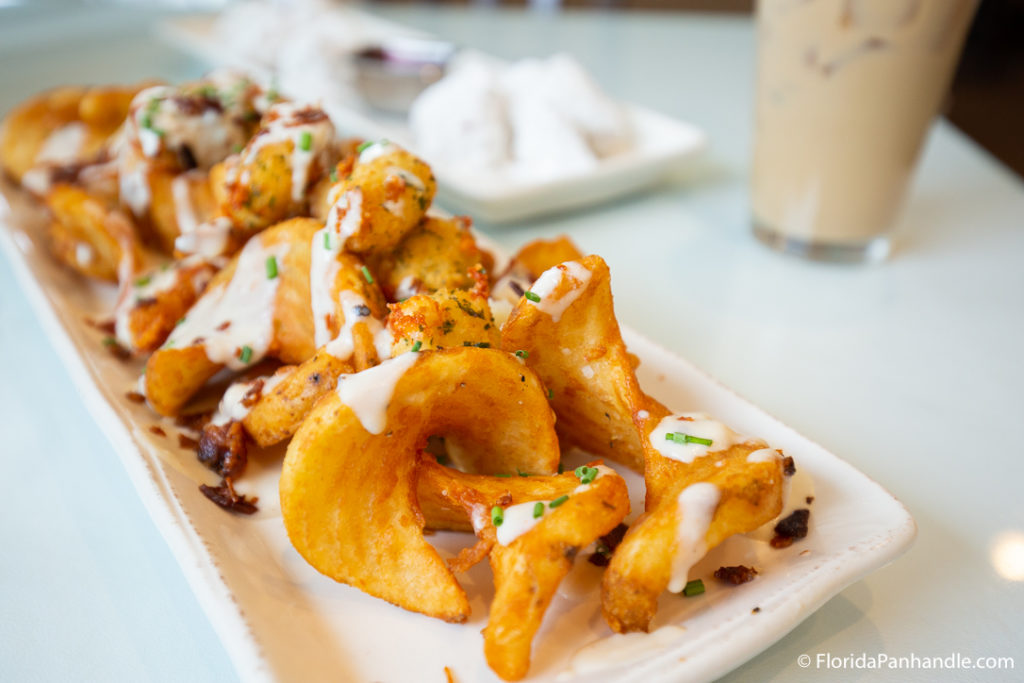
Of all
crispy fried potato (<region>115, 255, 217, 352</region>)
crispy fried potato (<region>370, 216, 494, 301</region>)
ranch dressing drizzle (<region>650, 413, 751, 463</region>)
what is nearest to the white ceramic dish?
crispy fried potato (<region>115, 255, 217, 352</region>)

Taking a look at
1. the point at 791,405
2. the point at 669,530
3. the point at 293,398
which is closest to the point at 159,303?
the point at 293,398

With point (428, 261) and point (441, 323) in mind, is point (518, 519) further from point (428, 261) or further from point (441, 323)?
point (428, 261)

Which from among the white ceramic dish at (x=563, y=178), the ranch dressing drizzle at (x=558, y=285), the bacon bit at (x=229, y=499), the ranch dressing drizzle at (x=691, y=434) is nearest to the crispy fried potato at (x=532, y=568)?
the ranch dressing drizzle at (x=691, y=434)

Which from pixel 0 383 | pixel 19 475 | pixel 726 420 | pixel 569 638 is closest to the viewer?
pixel 569 638

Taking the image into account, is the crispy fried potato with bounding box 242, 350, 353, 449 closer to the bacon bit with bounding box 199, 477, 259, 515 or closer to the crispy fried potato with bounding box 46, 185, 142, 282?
the bacon bit with bounding box 199, 477, 259, 515

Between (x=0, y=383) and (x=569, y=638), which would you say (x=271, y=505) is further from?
(x=0, y=383)

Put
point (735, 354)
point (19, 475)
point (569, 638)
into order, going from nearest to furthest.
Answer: point (569, 638)
point (19, 475)
point (735, 354)

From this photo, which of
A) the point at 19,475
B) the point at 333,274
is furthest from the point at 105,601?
the point at 333,274
